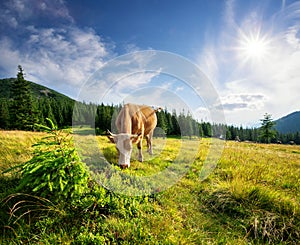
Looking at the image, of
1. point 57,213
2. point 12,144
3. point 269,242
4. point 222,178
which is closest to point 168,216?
point 269,242

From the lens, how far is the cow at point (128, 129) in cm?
685

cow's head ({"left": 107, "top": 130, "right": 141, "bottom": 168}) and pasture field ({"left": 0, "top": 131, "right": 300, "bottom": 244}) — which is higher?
cow's head ({"left": 107, "top": 130, "right": 141, "bottom": 168})

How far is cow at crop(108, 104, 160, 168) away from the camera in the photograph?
6851 mm

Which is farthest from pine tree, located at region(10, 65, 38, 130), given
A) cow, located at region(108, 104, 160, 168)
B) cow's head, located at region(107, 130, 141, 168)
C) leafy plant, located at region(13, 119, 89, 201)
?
leafy plant, located at region(13, 119, 89, 201)

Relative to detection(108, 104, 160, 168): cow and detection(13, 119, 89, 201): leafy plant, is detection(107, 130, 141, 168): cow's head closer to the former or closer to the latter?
detection(108, 104, 160, 168): cow

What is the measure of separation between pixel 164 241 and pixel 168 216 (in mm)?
913

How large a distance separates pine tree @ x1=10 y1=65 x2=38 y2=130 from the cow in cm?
4039

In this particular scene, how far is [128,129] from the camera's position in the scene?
757 cm

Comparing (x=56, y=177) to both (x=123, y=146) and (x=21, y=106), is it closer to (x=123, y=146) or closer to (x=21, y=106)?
(x=123, y=146)

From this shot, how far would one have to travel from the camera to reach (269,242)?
3715 mm

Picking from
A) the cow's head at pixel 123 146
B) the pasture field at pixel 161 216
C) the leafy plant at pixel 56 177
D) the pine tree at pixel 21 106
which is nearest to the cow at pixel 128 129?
the cow's head at pixel 123 146

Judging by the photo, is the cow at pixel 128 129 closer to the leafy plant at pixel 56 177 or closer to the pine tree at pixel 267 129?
the leafy plant at pixel 56 177

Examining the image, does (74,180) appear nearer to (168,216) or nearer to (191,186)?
(168,216)

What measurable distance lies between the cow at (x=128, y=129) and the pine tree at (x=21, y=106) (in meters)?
40.4
